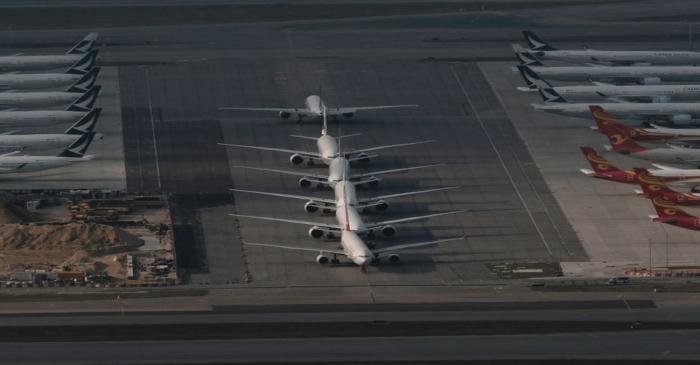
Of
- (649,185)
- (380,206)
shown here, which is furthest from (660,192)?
(380,206)

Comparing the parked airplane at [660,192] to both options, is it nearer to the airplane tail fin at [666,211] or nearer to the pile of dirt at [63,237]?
the airplane tail fin at [666,211]

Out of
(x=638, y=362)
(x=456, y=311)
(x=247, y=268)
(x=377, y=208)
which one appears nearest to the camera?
(x=638, y=362)

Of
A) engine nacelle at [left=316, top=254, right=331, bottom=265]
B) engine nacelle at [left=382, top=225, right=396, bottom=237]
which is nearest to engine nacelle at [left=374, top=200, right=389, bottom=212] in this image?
engine nacelle at [left=382, top=225, right=396, bottom=237]

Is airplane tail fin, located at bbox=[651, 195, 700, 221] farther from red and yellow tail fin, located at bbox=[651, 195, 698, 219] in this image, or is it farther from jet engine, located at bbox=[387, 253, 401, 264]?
jet engine, located at bbox=[387, 253, 401, 264]

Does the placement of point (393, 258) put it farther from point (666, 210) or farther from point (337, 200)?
point (666, 210)


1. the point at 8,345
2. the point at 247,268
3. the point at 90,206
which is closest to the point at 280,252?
the point at 247,268

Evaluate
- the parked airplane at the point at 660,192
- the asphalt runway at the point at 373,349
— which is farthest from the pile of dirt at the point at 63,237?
the parked airplane at the point at 660,192

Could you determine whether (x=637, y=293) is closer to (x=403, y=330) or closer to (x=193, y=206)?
(x=403, y=330)

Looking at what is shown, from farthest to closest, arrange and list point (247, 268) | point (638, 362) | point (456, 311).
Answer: point (247, 268) < point (456, 311) < point (638, 362)
